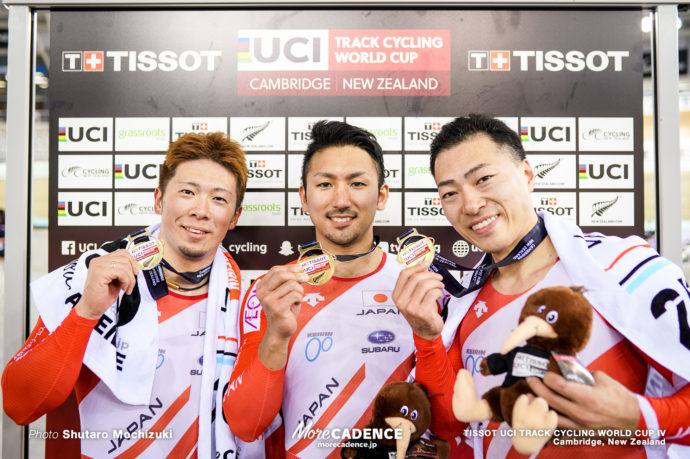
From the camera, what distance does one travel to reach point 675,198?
1949 mm

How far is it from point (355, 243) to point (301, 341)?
0.48m

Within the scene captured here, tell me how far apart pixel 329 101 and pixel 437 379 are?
4.17ft

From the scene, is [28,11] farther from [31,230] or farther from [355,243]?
[355,243]

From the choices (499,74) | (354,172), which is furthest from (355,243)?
(499,74)

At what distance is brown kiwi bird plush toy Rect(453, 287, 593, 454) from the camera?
4.89ft

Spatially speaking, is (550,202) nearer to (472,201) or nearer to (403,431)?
(472,201)

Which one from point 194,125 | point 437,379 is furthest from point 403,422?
point 194,125

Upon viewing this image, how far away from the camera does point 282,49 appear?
1.99 metres

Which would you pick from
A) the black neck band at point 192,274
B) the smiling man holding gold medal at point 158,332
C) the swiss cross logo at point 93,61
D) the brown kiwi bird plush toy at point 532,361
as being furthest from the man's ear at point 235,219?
the brown kiwi bird plush toy at point 532,361

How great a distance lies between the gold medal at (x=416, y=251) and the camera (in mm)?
1808

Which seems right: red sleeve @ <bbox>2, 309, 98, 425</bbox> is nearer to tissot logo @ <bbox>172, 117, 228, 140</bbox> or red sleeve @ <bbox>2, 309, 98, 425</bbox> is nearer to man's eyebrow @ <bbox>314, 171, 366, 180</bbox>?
tissot logo @ <bbox>172, 117, 228, 140</bbox>

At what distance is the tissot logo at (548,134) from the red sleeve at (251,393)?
1414 mm

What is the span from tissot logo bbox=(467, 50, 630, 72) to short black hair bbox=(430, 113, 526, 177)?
0.31 meters

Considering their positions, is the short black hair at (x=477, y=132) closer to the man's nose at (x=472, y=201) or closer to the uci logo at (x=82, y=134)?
the man's nose at (x=472, y=201)
